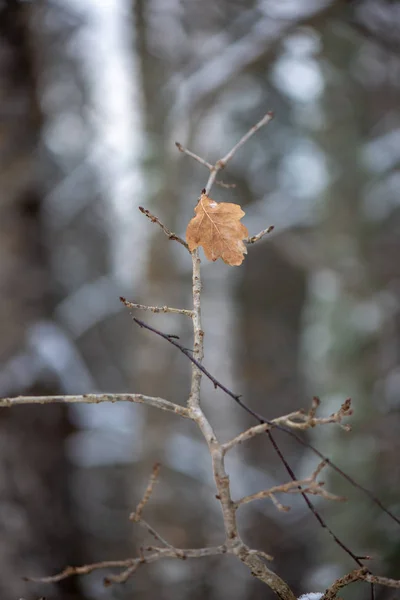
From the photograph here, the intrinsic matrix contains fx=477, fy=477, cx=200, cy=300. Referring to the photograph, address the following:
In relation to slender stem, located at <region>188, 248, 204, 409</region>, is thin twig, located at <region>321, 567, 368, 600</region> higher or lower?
lower

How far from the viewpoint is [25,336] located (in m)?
1.27

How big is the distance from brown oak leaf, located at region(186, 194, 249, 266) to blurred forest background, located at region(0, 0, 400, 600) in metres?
0.95

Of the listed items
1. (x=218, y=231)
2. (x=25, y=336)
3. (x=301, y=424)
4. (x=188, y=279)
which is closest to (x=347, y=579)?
(x=301, y=424)

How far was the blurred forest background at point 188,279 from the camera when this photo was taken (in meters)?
1.29

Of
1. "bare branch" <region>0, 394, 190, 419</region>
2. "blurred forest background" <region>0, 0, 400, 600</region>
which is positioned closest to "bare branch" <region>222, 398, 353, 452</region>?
"bare branch" <region>0, 394, 190, 419</region>

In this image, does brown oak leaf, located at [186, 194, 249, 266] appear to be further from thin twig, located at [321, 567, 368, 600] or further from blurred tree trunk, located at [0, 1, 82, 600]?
blurred tree trunk, located at [0, 1, 82, 600]

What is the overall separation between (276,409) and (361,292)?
1.59 meters

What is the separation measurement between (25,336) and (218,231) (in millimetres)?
1079

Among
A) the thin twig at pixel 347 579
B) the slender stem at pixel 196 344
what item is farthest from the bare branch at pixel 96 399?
the thin twig at pixel 347 579

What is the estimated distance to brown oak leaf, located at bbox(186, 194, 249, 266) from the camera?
1.00 feet

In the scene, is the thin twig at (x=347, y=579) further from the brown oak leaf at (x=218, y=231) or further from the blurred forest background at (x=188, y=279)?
the blurred forest background at (x=188, y=279)

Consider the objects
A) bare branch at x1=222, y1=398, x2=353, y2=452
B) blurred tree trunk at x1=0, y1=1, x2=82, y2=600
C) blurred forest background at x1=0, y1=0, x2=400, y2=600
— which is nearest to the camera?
bare branch at x1=222, y1=398, x2=353, y2=452

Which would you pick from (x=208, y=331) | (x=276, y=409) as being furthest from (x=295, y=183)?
(x=276, y=409)

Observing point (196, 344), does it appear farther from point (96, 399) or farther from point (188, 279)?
point (188, 279)
